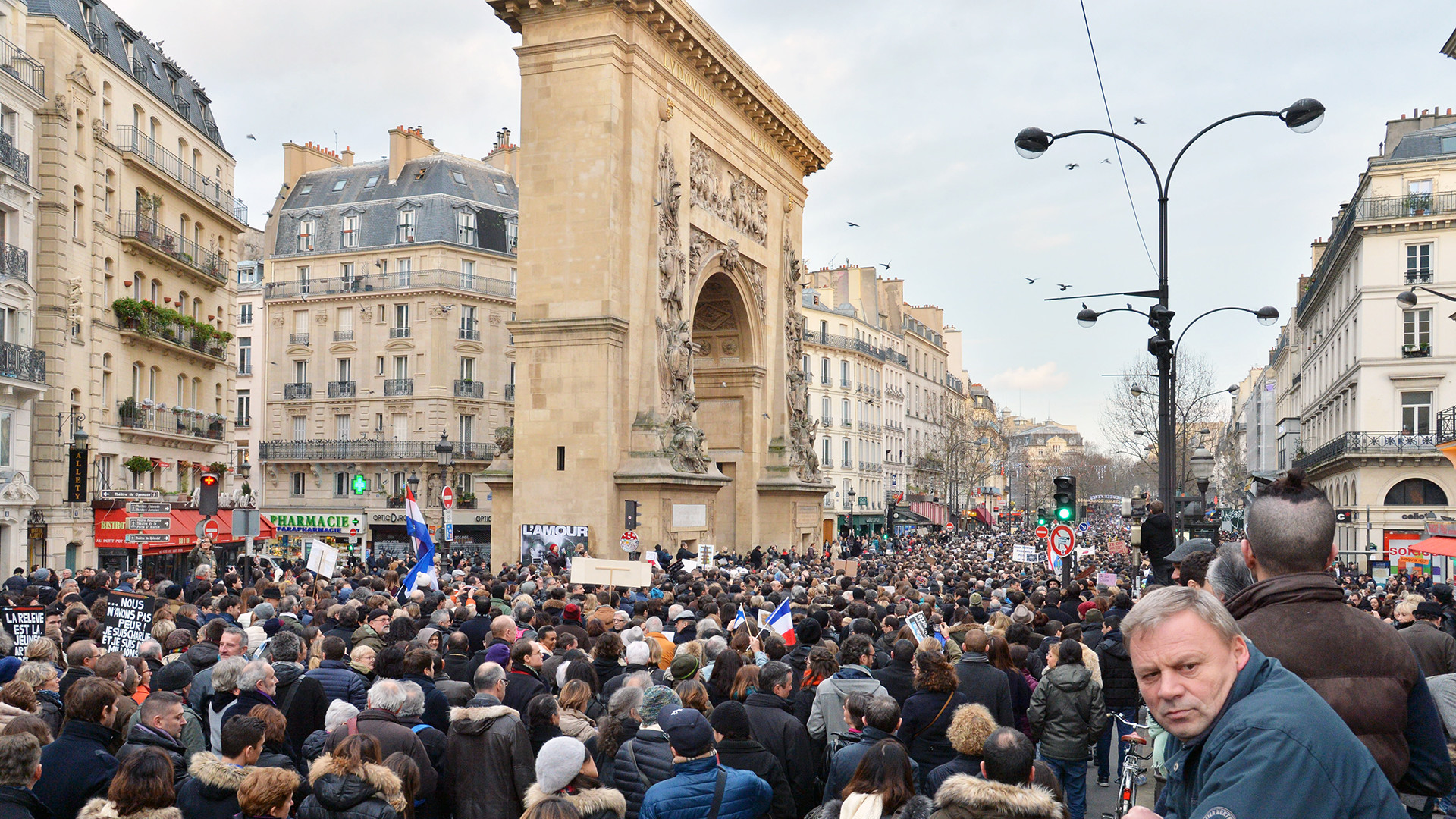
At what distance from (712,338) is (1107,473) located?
141m

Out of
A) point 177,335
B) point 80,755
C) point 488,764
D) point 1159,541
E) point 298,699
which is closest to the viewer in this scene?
point 80,755

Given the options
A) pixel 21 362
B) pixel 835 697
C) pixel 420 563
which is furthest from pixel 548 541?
pixel 835 697

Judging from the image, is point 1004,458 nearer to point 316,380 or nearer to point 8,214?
point 316,380

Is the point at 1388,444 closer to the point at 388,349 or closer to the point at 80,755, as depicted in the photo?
the point at 388,349

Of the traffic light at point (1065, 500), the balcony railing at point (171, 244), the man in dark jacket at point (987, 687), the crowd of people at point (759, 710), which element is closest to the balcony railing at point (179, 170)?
the balcony railing at point (171, 244)

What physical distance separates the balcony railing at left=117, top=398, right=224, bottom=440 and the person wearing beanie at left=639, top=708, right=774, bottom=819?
101 ft

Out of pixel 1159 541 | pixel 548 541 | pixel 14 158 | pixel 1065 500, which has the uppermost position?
pixel 14 158

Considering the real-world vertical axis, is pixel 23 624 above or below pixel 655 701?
below

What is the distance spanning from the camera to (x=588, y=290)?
3139 cm

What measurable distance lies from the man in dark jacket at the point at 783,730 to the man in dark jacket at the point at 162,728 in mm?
3260

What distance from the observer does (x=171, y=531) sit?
97.0 feet

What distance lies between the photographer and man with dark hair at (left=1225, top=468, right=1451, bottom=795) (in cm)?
359

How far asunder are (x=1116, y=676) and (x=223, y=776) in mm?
7070

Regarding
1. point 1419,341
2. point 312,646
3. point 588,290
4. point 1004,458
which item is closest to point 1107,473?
point 1004,458
